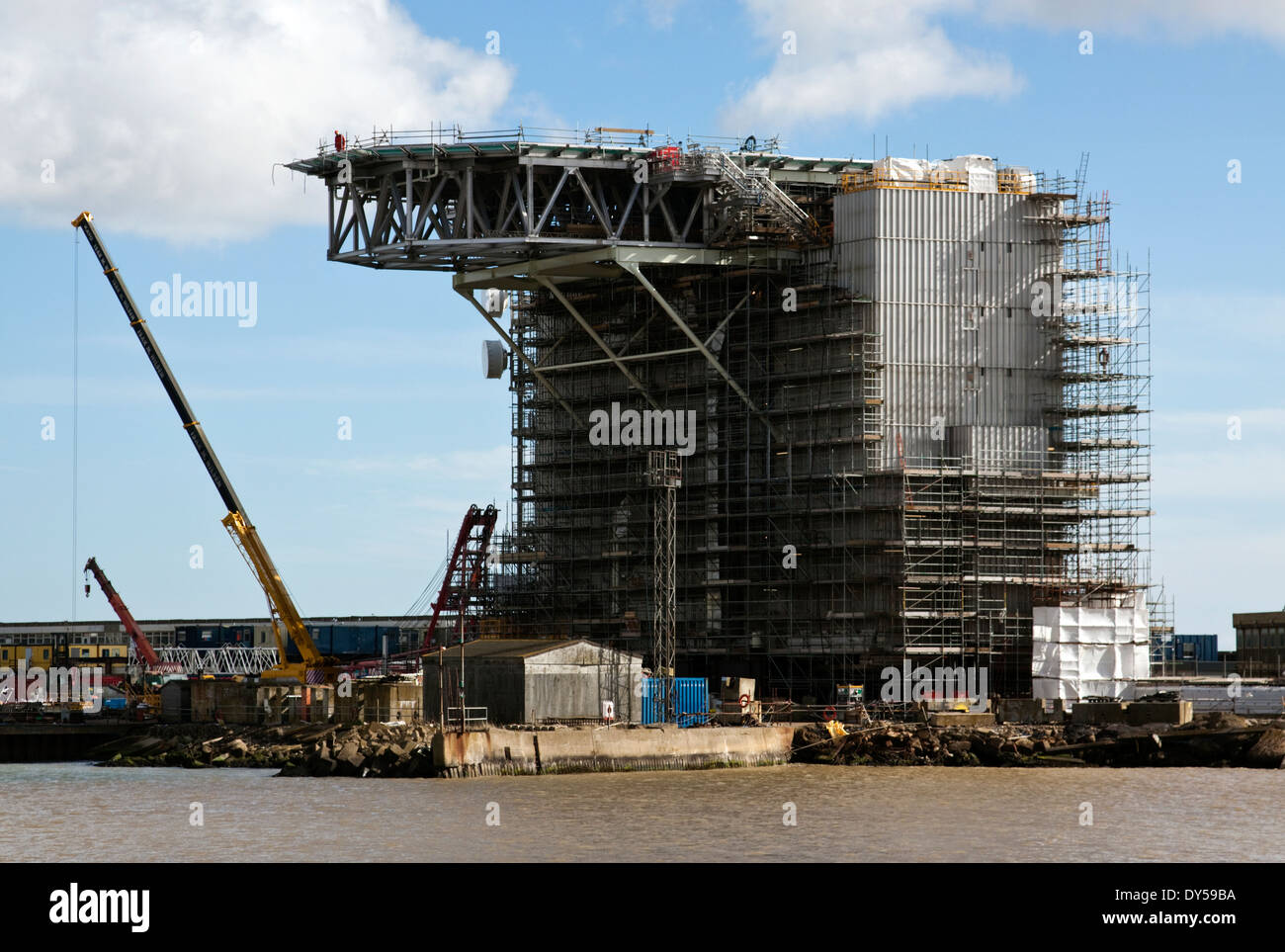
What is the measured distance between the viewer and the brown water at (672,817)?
44375 millimetres

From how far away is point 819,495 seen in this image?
282ft

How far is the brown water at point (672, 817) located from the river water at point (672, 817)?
0.08 meters

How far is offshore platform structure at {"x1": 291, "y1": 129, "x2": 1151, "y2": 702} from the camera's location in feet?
277

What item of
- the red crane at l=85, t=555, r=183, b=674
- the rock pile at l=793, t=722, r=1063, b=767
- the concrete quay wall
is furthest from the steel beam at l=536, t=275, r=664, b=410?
the red crane at l=85, t=555, r=183, b=674

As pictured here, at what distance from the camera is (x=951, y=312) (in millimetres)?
86562

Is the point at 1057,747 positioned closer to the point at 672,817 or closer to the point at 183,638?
the point at 672,817

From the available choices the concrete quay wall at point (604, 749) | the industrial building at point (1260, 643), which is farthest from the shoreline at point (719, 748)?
the industrial building at point (1260, 643)

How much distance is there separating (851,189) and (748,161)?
496 cm

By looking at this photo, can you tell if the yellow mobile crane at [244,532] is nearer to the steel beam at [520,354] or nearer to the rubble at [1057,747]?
the steel beam at [520,354]

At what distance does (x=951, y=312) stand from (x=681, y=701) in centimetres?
2283

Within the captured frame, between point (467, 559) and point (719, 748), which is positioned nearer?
point (719, 748)

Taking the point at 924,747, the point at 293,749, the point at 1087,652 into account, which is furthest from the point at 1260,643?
the point at 293,749
